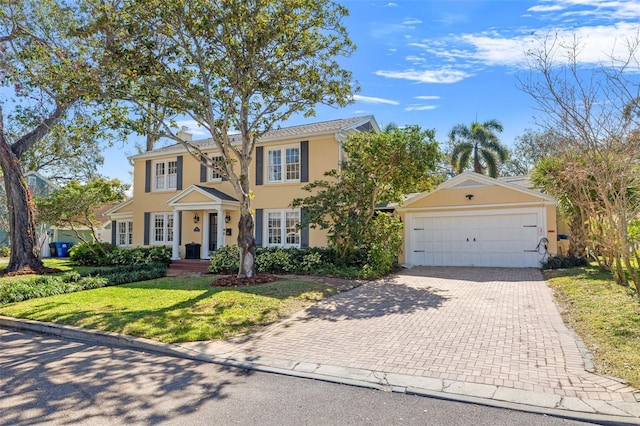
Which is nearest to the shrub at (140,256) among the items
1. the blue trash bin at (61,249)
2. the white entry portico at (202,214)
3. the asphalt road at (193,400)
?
the white entry portico at (202,214)

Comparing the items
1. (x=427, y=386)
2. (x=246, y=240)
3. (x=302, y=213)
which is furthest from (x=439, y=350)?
(x=302, y=213)

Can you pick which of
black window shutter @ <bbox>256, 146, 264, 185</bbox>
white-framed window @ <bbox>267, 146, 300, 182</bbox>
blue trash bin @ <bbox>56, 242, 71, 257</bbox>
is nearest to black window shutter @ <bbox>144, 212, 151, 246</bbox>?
black window shutter @ <bbox>256, 146, 264, 185</bbox>

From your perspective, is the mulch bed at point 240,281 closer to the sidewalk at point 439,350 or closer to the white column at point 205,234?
the sidewalk at point 439,350

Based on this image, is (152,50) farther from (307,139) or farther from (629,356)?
(629,356)

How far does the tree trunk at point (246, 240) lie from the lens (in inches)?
454

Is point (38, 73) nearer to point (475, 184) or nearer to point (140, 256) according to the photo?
point (140, 256)

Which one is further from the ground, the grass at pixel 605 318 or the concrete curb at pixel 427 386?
the grass at pixel 605 318

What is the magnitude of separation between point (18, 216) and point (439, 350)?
54.2 feet

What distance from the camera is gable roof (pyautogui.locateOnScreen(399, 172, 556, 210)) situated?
14.9m

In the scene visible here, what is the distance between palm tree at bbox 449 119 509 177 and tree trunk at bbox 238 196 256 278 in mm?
18968

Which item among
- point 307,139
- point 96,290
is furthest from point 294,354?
point 307,139

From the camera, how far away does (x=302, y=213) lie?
16719 millimetres

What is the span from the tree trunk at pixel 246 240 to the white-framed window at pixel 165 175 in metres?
9.78

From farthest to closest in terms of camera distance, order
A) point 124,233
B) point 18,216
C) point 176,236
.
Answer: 1. point 124,233
2. point 176,236
3. point 18,216
